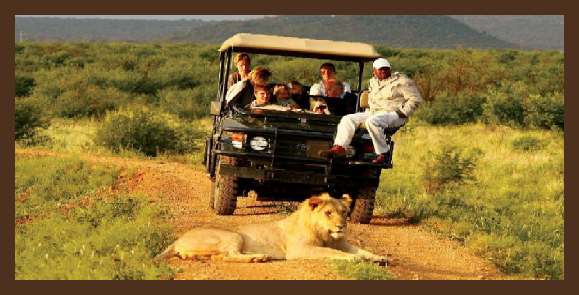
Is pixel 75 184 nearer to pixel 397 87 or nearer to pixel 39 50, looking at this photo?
pixel 397 87

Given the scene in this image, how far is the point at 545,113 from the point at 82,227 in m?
20.3

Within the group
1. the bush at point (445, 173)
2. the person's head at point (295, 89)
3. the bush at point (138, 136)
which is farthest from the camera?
the bush at point (138, 136)

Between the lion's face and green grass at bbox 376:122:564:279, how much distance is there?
212 cm

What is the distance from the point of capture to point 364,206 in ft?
39.3

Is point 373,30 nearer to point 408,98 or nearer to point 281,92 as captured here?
point 281,92

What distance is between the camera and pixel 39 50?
197 feet

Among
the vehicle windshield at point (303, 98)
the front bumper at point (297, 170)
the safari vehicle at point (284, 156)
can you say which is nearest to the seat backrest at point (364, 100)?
the safari vehicle at point (284, 156)

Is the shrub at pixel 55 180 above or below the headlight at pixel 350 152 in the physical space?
below

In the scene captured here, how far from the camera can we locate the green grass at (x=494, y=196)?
36.9ft

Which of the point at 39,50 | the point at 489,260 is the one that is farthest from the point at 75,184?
the point at 39,50

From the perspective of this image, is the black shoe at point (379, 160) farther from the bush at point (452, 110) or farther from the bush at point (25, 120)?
the bush at point (452, 110)

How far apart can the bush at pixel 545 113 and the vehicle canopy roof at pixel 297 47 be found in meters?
17.1

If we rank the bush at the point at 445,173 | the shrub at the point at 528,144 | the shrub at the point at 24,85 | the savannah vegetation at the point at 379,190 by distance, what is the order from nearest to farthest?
the savannah vegetation at the point at 379,190, the bush at the point at 445,173, the shrub at the point at 528,144, the shrub at the point at 24,85

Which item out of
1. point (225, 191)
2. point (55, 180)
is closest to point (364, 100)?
point (225, 191)
